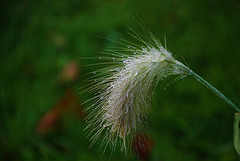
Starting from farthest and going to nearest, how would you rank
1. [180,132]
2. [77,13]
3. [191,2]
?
[77,13] < [191,2] < [180,132]

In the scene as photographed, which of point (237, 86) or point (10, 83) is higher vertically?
point (237, 86)

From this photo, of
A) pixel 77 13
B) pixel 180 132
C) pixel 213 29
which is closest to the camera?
pixel 180 132

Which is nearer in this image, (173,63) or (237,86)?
(173,63)

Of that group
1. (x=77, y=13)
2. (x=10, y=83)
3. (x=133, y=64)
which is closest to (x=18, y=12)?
(x=77, y=13)

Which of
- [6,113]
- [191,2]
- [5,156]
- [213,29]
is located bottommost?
[5,156]

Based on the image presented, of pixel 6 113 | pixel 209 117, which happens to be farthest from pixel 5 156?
pixel 209 117

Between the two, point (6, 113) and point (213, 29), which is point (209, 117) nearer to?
point (213, 29)
